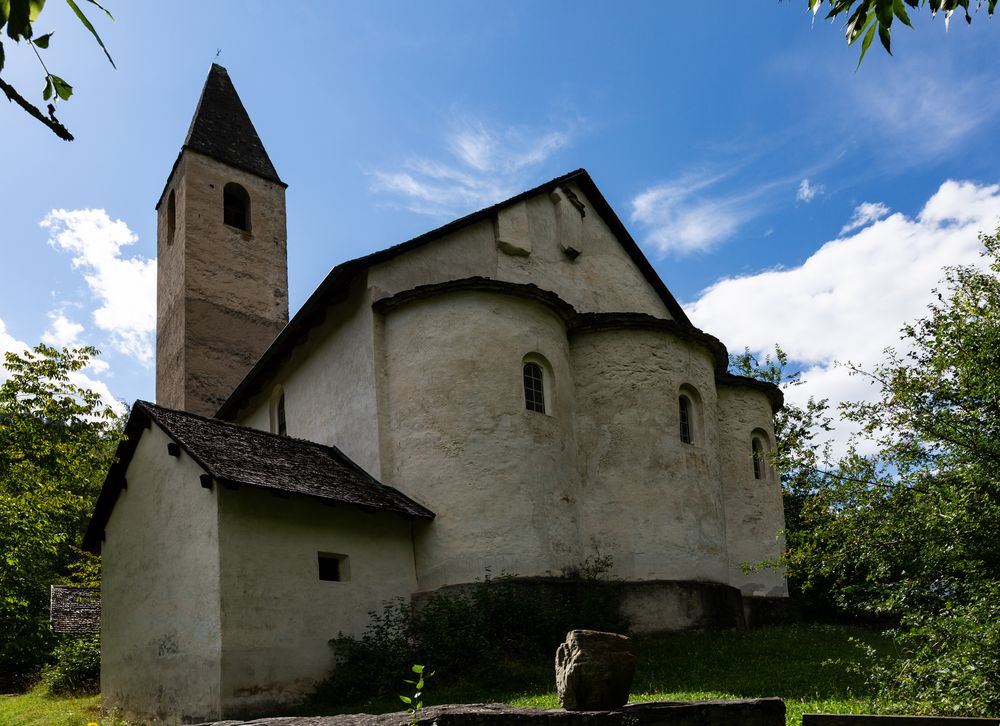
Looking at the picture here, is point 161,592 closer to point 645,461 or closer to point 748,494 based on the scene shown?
point 645,461

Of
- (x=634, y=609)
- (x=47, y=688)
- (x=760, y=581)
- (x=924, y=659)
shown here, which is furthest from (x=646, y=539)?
(x=47, y=688)

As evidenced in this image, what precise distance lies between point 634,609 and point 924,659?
9126 mm

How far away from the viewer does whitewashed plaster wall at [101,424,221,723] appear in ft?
43.5

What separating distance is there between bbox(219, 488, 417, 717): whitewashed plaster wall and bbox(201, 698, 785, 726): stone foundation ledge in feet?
21.9

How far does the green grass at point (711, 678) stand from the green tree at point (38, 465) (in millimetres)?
2291

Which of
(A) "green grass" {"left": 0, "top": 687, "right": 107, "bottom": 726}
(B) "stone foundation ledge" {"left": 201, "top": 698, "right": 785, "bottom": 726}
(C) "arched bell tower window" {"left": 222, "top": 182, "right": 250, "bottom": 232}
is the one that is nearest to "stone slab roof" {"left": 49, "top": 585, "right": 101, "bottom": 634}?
(A) "green grass" {"left": 0, "top": 687, "right": 107, "bottom": 726}

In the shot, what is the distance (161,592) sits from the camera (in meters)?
14.6

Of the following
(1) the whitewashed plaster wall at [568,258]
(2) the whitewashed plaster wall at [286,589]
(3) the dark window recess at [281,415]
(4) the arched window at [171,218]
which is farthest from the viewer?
(4) the arched window at [171,218]

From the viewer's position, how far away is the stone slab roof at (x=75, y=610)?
78.1 ft

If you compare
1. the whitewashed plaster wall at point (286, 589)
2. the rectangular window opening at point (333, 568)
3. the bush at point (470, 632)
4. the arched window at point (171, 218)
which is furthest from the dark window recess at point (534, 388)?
the arched window at point (171, 218)

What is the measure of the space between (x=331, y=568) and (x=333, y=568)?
0.04 m

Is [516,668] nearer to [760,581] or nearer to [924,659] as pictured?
[924,659]

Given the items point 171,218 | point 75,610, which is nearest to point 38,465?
point 75,610

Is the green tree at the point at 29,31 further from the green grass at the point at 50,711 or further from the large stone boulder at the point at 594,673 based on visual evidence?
the green grass at the point at 50,711
